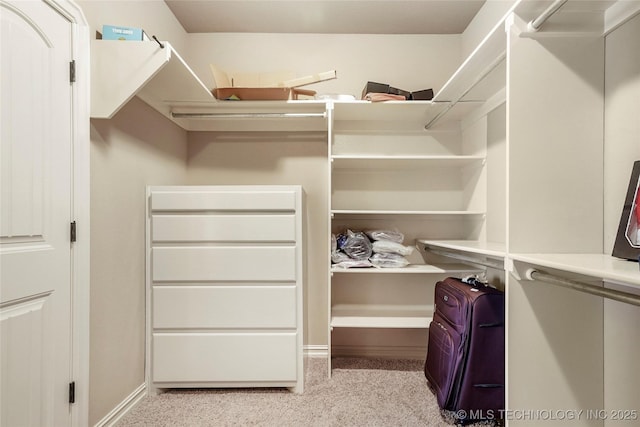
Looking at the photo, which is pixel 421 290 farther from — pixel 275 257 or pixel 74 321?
pixel 74 321

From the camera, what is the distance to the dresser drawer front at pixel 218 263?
1936 millimetres

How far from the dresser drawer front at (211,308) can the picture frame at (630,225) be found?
5.14ft

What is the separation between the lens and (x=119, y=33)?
60.9 inches

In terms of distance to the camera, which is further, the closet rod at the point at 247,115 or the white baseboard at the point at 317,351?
the white baseboard at the point at 317,351

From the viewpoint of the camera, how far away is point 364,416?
176 cm

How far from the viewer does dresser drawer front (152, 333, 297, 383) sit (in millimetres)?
1938

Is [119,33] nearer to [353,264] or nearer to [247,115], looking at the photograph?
[247,115]

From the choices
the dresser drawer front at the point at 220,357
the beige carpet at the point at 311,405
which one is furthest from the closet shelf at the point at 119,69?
the beige carpet at the point at 311,405

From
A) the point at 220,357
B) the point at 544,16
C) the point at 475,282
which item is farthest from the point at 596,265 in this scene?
the point at 220,357

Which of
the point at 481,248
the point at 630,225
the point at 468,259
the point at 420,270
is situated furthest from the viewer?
the point at 420,270

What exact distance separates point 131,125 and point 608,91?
2.15 meters

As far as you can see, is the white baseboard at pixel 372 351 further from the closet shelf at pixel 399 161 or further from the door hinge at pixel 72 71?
the door hinge at pixel 72 71

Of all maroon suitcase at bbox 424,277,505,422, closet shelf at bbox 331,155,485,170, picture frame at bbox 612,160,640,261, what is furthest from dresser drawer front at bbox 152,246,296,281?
picture frame at bbox 612,160,640,261

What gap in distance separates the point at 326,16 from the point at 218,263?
1.80 metres
